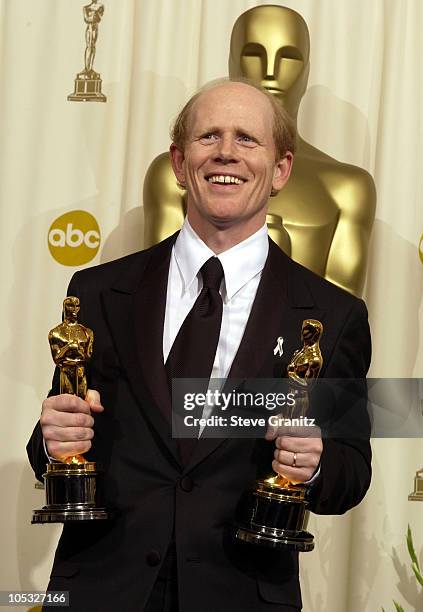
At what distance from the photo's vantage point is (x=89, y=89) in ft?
7.44

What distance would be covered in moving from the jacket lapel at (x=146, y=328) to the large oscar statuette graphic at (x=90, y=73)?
86 cm

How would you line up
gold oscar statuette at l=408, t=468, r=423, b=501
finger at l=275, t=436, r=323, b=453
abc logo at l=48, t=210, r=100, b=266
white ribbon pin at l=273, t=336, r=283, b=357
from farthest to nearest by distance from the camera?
abc logo at l=48, t=210, r=100, b=266
gold oscar statuette at l=408, t=468, r=423, b=501
white ribbon pin at l=273, t=336, r=283, b=357
finger at l=275, t=436, r=323, b=453

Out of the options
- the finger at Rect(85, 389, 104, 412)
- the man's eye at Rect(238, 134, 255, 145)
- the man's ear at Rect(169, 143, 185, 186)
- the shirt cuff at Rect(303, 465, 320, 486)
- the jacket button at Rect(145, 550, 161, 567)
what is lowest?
the jacket button at Rect(145, 550, 161, 567)

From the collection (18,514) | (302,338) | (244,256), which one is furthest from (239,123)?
(18,514)

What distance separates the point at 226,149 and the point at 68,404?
1.33 ft

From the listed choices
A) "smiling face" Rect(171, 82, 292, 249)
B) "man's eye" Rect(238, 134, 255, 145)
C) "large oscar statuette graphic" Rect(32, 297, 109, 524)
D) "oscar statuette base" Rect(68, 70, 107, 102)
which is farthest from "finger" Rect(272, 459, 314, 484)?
"oscar statuette base" Rect(68, 70, 107, 102)

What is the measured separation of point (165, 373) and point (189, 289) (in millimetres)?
144

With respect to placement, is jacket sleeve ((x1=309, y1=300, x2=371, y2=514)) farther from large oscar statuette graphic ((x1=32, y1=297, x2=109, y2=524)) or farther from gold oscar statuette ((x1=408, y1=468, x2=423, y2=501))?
gold oscar statuette ((x1=408, y1=468, x2=423, y2=501))

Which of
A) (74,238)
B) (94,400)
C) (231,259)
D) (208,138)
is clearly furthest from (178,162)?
(74,238)

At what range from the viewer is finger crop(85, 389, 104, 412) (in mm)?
1284

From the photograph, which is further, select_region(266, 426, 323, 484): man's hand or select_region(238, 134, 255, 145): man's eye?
select_region(238, 134, 255, 145): man's eye

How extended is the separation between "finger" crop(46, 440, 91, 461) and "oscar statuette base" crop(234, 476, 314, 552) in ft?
0.66

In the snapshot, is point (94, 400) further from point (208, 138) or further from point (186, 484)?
point (208, 138)

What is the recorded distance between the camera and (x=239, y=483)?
133 cm
